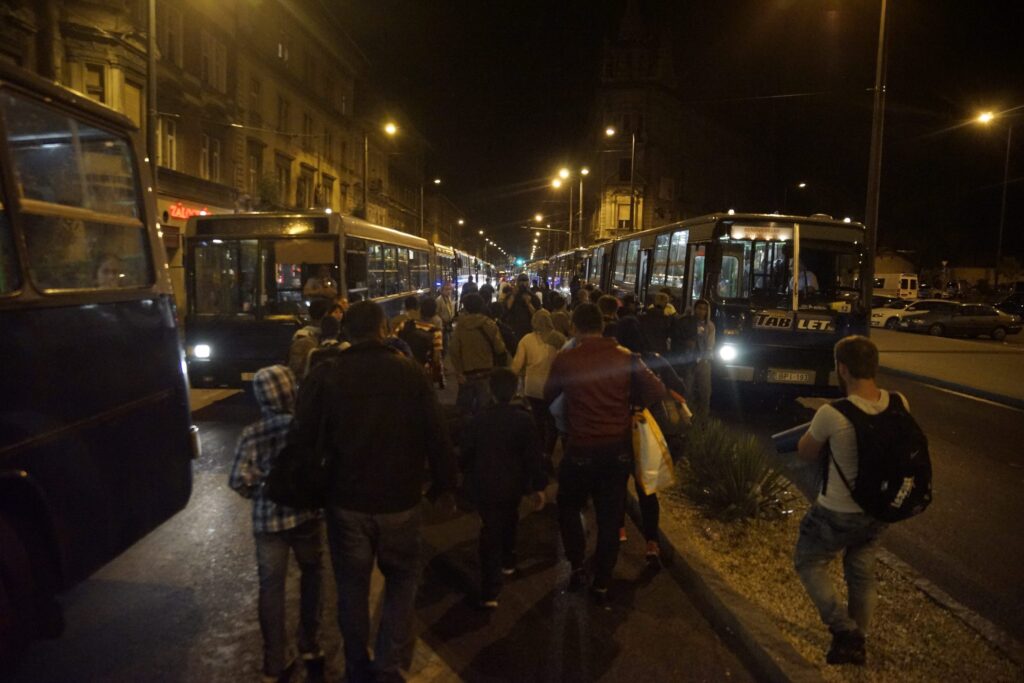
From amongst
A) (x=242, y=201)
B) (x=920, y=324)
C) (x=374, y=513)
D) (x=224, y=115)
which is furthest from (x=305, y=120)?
(x=374, y=513)

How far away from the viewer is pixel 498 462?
499cm

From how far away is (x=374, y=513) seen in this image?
144 inches

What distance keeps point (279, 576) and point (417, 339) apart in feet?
14.9

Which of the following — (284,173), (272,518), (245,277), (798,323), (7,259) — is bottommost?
(272,518)

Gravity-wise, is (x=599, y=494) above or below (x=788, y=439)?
below

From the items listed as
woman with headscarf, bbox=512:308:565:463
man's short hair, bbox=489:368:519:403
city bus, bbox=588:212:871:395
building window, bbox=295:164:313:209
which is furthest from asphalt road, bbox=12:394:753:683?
building window, bbox=295:164:313:209

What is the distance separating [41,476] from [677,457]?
4.19 meters

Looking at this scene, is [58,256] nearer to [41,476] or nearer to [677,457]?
[41,476]

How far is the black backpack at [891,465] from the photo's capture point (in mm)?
3867

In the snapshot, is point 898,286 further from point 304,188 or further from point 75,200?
point 75,200

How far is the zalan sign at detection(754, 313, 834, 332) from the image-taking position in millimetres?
12586

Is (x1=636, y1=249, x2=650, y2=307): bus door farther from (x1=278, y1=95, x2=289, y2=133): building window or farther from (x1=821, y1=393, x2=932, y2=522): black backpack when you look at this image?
(x1=278, y1=95, x2=289, y2=133): building window

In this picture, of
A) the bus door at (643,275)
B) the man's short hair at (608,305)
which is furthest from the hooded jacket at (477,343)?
the bus door at (643,275)

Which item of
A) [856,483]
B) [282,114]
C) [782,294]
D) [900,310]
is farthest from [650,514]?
[282,114]
